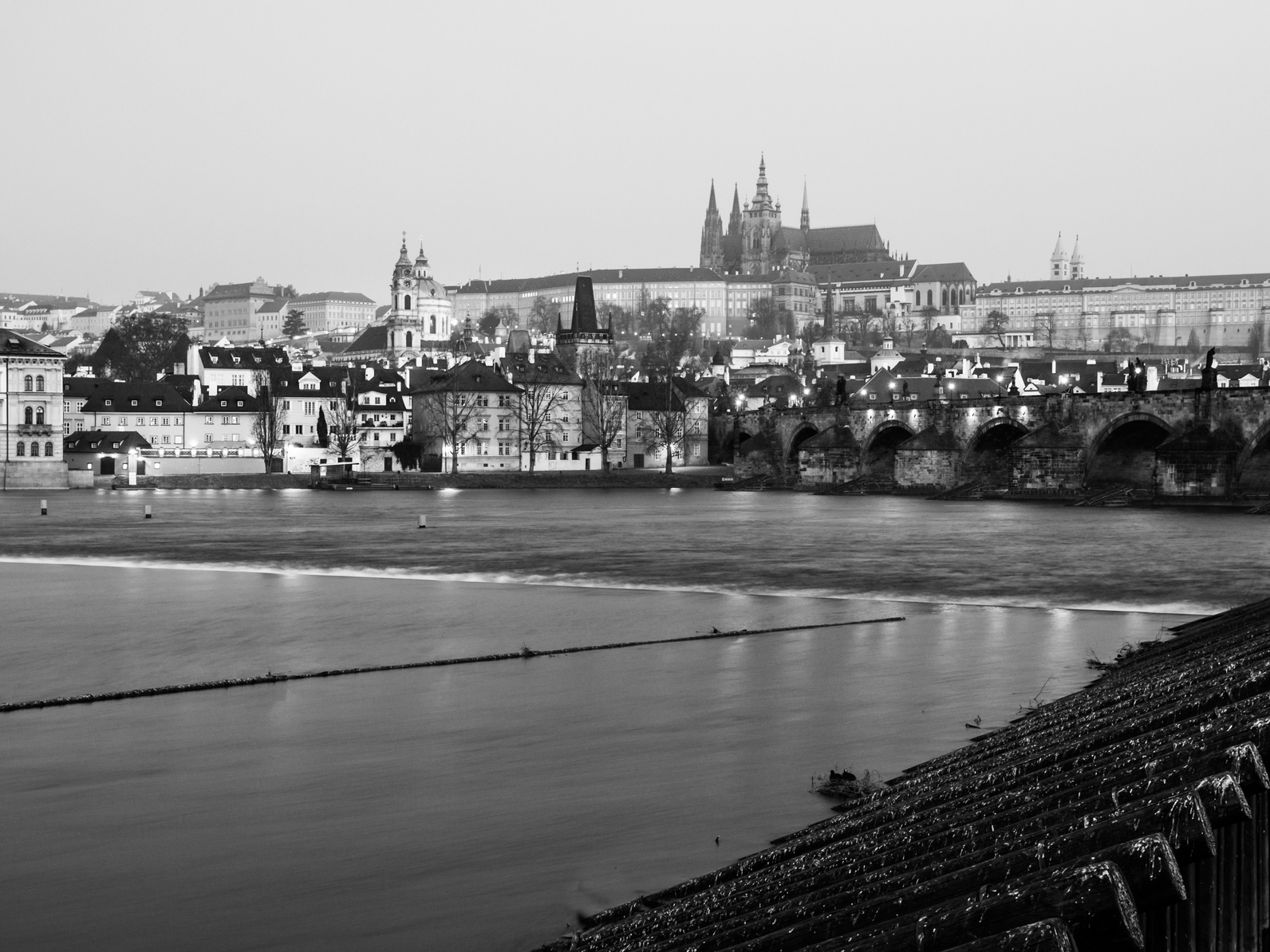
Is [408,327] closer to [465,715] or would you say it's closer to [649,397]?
[649,397]

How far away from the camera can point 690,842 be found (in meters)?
10.4

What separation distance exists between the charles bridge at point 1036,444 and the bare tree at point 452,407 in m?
16.1

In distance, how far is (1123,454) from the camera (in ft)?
226

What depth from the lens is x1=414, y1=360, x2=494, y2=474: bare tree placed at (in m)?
91.5

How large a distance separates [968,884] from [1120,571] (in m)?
29.0

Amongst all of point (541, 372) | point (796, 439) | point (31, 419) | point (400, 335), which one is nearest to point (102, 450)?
point (31, 419)

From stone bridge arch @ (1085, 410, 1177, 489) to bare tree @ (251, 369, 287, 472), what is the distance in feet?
147

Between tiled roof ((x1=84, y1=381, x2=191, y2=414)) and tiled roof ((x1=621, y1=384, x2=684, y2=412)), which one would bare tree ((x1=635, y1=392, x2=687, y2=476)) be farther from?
tiled roof ((x1=84, y1=381, x2=191, y2=414))

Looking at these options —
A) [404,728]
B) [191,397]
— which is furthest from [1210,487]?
[191,397]

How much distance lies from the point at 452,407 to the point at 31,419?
23961mm

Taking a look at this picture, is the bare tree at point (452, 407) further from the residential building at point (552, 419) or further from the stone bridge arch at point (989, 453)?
the stone bridge arch at point (989, 453)

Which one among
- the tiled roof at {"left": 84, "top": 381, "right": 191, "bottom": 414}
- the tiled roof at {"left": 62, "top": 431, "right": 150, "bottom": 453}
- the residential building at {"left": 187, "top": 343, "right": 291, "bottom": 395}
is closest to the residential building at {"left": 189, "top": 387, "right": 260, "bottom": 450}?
the tiled roof at {"left": 84, "top": 381, "right": 191, "bottom": 414}

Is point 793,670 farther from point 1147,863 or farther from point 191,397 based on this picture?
point 191,397

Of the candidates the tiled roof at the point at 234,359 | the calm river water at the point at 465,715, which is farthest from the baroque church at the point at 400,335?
the calm river water at the point at 465,715
